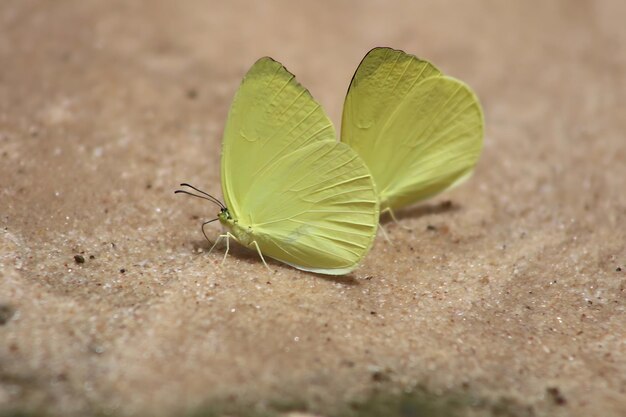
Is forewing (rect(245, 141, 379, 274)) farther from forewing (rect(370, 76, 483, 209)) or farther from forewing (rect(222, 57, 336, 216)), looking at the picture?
forewing (rect(370, 76, 483, 209))

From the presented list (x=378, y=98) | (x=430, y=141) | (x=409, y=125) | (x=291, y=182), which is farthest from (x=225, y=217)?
(x=430, y=141)

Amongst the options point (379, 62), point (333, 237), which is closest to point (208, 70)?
point (379, 62)

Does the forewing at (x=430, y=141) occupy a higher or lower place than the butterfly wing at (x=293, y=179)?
higher

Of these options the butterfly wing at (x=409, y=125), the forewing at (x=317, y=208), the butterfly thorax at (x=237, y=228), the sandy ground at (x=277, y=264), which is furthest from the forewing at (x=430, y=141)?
the butterfly thorax at (x=237, y=228)

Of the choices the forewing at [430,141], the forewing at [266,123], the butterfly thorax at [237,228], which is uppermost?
the forewing at [430,141]

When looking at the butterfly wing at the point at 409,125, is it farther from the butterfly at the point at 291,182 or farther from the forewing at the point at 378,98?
the butterfly at the point at 291,182

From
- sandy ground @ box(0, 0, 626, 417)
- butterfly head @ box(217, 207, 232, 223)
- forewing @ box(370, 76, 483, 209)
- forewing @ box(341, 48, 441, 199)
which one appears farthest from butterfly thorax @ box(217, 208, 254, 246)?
forewing @ box(370, 76, 483, 209)
